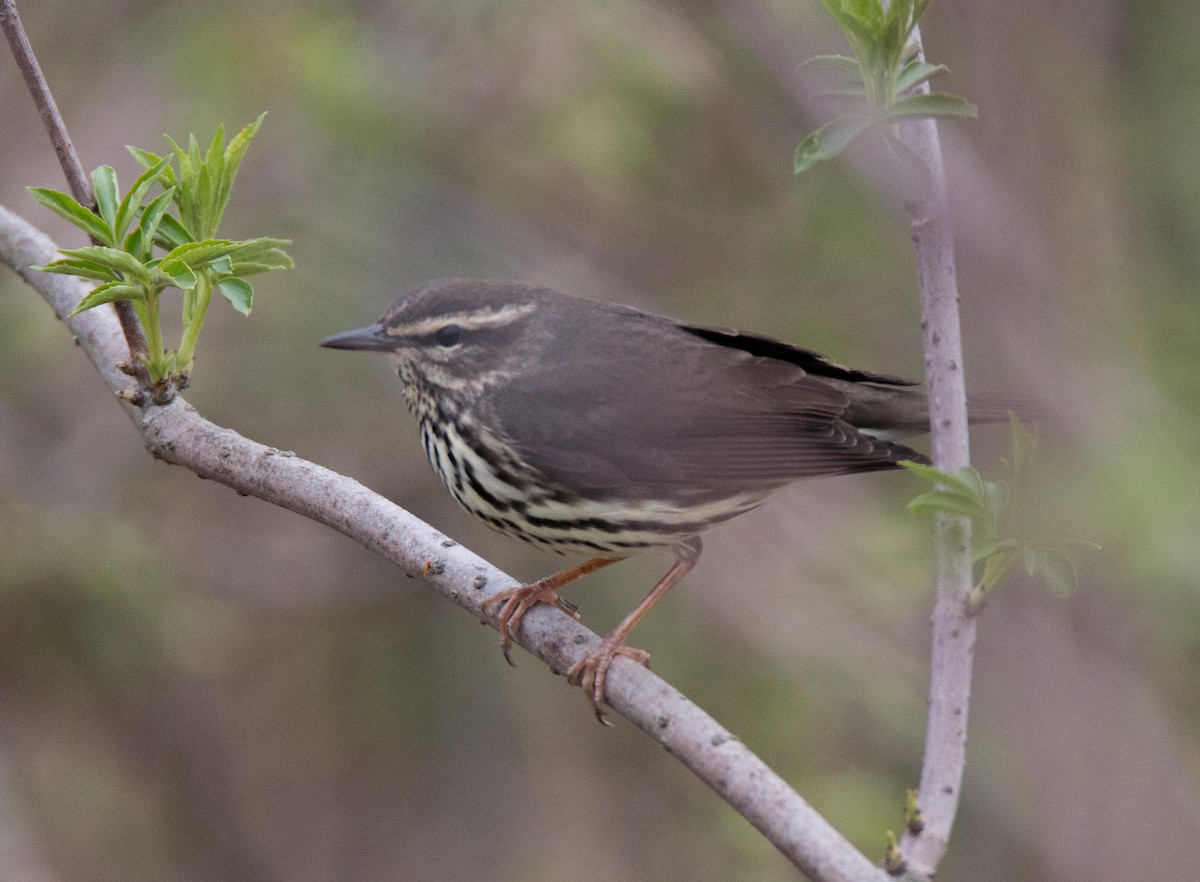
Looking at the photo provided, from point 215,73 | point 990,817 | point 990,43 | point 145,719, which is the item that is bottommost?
point 990,817

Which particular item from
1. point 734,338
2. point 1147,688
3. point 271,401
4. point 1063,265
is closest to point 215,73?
point 271,401

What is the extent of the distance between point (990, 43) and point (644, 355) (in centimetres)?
237

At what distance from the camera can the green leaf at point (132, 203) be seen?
3.44m

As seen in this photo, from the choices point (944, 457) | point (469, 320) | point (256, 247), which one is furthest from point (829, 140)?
point (469, 320)

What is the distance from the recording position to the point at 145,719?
30.7 feet

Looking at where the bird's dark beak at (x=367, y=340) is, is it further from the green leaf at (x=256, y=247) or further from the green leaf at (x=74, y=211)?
the green leaf at (x=74, y=211)

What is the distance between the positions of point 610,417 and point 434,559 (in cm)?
124

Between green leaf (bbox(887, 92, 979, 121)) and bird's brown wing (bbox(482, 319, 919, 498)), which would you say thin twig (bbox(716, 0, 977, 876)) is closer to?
green leaf (bbox(887, 92, 979, 121))

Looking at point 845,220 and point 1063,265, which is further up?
point 845,220

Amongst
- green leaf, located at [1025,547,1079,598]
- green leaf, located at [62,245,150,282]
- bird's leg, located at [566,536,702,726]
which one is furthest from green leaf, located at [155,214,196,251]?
green leaf, located at [1025,547,1079,598]

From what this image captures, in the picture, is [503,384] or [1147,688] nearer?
Result: [503,384]

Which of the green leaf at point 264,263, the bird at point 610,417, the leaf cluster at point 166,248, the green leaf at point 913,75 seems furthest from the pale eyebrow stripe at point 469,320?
the green leaf at point 913,75

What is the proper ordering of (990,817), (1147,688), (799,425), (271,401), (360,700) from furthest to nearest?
(360,700) < (271,401) < (990,817) < (1147,688) < (799,425)

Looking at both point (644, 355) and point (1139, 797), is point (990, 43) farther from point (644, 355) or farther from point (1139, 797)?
point (1139, 797)
